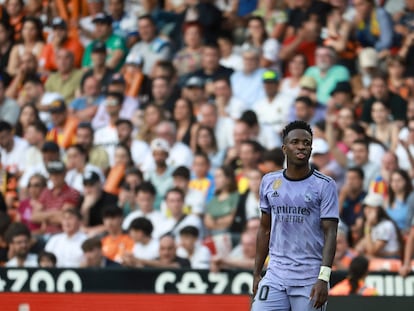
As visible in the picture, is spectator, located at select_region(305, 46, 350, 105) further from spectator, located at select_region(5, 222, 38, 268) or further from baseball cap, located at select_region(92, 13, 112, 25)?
A: spectator, located at select_region(5, 222, 38, 268)

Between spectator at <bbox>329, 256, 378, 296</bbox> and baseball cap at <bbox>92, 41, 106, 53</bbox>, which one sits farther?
baseball cap at <bbox>92, 41, 106, 53</bbox>

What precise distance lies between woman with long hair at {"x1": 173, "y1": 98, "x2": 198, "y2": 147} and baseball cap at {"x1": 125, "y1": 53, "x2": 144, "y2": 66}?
1.32m

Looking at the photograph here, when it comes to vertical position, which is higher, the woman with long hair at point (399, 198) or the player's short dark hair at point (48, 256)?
the woman with long hair at point (399, 198)

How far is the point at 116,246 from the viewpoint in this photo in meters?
13.0

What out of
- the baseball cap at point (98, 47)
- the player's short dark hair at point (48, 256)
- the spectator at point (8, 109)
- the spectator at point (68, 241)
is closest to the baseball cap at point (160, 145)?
the spectator at point (68, 241)

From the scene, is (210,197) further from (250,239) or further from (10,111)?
(10,111)

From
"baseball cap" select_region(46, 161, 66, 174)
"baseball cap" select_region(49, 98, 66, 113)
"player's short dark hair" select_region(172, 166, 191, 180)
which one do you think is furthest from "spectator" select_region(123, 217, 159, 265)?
"baseball cap" select_region(49, 98, 66, 113)

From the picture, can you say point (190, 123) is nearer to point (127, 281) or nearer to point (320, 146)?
point (320, 146)

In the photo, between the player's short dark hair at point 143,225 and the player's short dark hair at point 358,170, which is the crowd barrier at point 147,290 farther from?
the player's short dark hair at point 358,170

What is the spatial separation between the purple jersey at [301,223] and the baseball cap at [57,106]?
8.17 metres

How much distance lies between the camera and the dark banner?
10.7 meters

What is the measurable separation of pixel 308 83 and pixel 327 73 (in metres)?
0.32

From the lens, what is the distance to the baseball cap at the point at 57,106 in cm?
1561

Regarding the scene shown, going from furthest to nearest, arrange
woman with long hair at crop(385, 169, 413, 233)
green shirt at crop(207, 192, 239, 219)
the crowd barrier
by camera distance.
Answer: green shirt at crop(207, 192, 239, 219), woman with long hair at crop(385, 169, 413, 233), the crowd barrier
